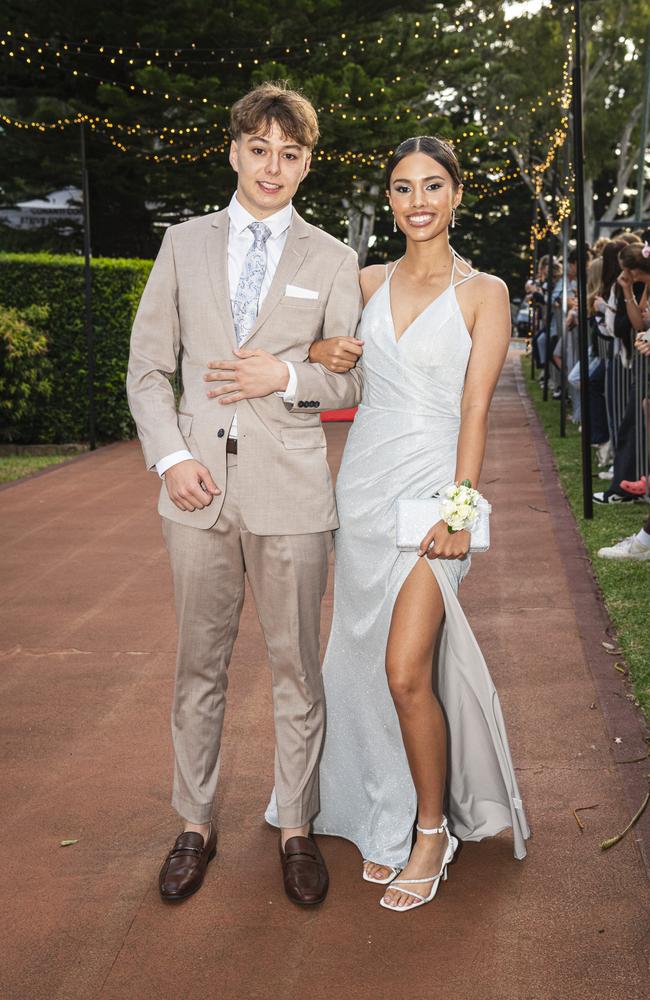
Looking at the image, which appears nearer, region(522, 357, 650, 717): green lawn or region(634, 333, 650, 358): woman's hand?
region(522, 357, 650, 717): green lawn

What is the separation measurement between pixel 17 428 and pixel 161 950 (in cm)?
1194

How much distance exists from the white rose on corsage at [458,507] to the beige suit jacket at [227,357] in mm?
365

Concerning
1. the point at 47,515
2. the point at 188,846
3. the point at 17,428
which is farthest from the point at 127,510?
the point at 188,846

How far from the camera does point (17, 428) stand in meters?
14.2

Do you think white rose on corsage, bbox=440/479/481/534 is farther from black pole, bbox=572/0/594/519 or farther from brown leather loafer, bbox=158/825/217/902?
black pole, bbox=572/0/594/519

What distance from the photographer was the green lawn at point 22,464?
1180 cm

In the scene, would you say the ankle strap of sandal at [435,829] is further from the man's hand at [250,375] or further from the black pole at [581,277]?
the black pole at [581,277]

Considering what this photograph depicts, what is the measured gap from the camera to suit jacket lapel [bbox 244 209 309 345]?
3070mm

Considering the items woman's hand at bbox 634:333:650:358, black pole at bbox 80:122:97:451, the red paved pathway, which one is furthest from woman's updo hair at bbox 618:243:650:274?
black pole at bbox 80:122:97:451

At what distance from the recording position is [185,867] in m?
3.19

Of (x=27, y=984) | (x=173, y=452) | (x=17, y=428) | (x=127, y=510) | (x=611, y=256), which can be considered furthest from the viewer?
(x=17, y=428)

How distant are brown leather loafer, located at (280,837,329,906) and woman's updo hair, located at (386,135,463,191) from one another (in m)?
1.88

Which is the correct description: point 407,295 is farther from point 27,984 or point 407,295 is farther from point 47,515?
point 47,515

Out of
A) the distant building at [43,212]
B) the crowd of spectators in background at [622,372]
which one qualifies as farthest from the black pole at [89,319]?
the distant building at [43,212]
